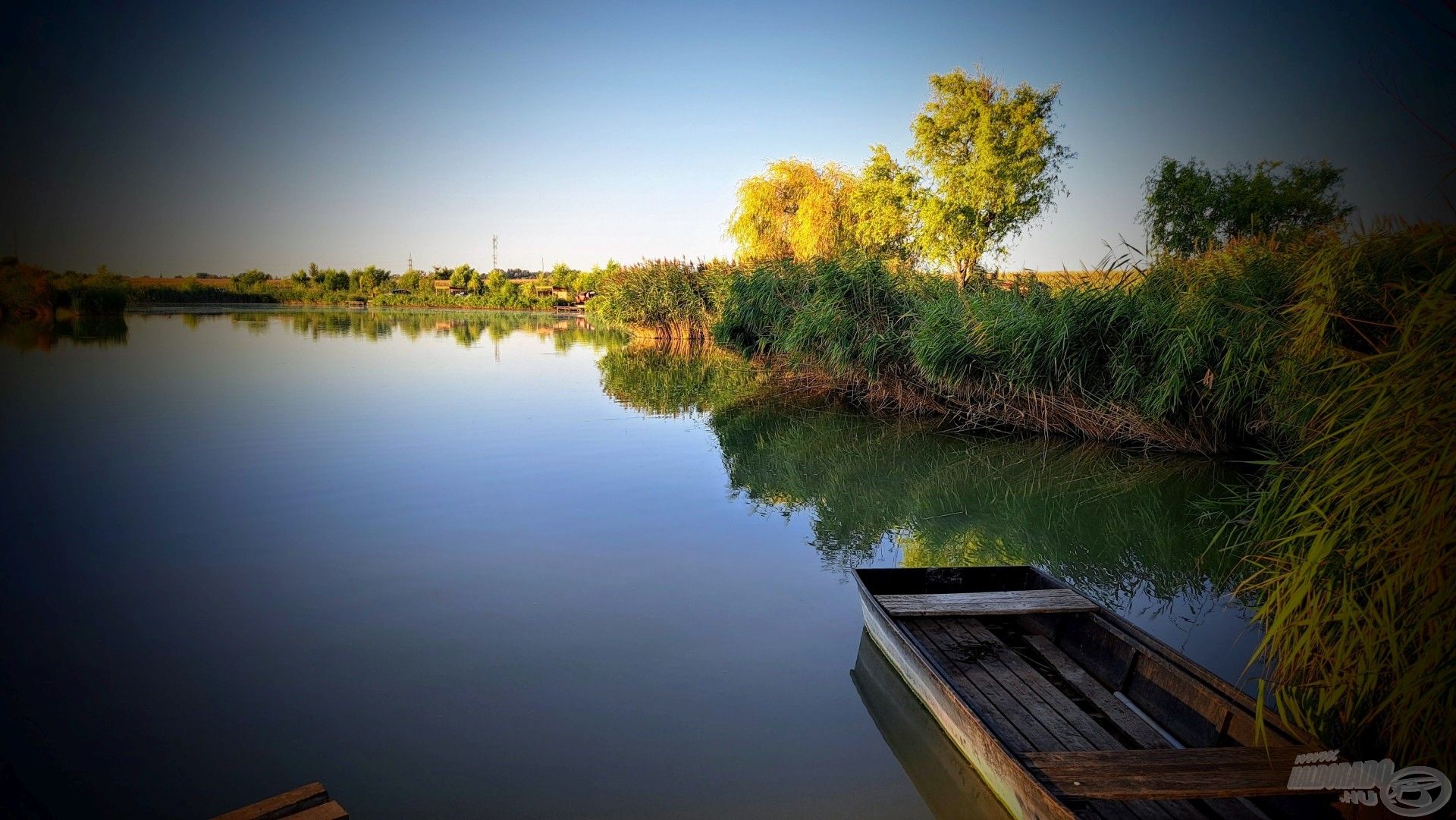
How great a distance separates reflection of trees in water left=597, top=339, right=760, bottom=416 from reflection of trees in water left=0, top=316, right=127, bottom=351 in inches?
671

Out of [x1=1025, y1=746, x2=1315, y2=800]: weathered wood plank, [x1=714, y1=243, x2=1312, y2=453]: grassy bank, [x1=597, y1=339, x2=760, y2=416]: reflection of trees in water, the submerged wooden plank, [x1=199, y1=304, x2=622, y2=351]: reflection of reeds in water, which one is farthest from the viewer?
[x1=199, y1=304, x2=622, y2=351]: reflection of reeds in water

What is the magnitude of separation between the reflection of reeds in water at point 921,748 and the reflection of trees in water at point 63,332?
2835 centimetres

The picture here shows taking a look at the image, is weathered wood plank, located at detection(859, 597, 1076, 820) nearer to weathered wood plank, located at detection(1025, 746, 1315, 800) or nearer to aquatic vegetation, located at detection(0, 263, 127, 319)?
weathered wood plank, located at detection(1025, 746, 1315, 800)

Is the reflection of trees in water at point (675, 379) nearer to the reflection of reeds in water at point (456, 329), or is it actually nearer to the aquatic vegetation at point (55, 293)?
the reflection of reeds in water at point (456, 329)

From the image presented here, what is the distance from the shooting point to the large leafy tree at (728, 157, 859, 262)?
117 ft

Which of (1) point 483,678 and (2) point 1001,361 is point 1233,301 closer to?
(2) point 1001,361

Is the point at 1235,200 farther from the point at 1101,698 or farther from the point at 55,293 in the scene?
the point at 55,293

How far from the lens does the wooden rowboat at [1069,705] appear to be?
281 centimetres

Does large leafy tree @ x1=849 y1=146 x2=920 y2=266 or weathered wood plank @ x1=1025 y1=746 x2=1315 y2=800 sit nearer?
weathered wood plank @ x1=1025 y1=746 x2=1315 y2=800


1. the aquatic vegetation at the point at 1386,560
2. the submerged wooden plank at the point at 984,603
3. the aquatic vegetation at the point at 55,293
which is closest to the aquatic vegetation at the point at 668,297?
the submerged wooden plank at the point at 984,603

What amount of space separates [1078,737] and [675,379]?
17549 mm

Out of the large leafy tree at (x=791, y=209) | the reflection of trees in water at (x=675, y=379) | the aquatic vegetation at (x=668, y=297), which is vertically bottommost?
the reflection of trees in water at (x=675, y=379)

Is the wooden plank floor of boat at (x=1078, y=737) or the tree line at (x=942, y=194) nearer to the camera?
the wooden plank floor of boat at (x=1078, y=737)

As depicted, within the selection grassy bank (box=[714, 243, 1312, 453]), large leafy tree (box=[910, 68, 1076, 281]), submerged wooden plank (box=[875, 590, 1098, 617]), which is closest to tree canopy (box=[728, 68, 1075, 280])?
large leafy tree (box=[910, 68, 1076, 281])
